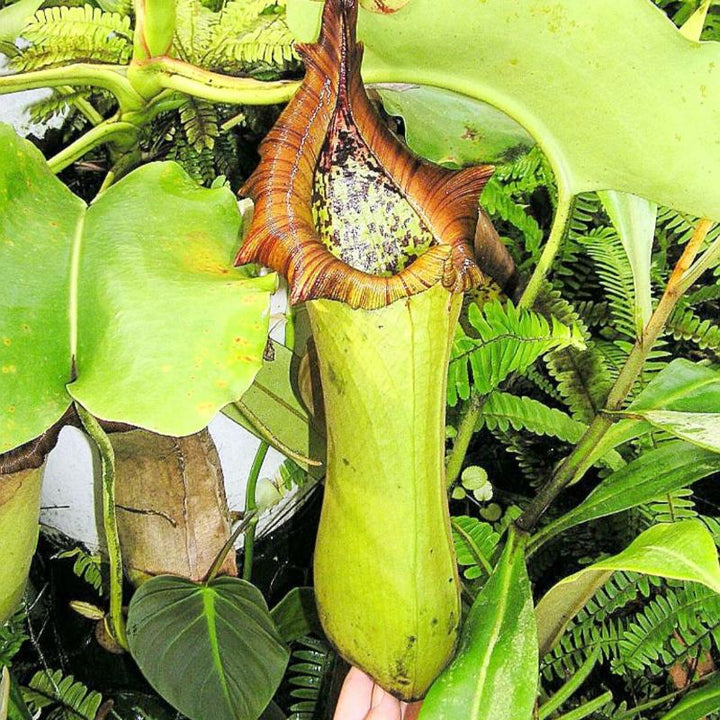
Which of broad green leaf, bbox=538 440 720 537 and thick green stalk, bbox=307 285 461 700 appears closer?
thick green stalk, bbox=307 285 461 700

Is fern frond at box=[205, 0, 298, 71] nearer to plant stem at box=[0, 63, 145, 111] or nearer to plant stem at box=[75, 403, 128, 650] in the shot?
plant stem at box=[0, 63, 145, 111]

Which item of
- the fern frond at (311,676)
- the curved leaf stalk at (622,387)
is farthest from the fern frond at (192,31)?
the fern frond at (311,676)

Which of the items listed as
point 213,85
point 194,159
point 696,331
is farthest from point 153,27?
point 696,331

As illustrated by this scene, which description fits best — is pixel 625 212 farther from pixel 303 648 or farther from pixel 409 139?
pixel 303 648

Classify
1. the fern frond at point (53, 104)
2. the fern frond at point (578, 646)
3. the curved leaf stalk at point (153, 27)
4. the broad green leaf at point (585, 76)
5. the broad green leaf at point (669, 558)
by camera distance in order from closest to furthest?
the broad green leaf at point (585, 76)
the broad green leaf at point (669, 558)
the curved leaf stalk at point (153, 27)
the fern frond at point (53, 104)
the fern frond at point (578, 646)

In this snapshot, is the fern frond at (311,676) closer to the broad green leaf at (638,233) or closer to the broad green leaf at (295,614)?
the broad green leaf at (295,614)

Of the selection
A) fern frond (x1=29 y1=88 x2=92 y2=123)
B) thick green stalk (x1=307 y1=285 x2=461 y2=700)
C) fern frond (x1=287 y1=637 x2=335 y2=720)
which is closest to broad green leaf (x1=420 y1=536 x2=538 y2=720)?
thick green stalk (x1=307 y1=285 x2=461 y2=700)

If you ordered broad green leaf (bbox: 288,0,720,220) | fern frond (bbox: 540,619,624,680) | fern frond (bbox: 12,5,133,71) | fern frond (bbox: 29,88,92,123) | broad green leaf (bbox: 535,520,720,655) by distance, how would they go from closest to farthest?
broad green leaf (bbox: 288,0,720,220) < broad green leaf (bbox: 535,520,720,655) < fern frond (bbox: 12,5,133,71) < fern frond (bbox: 29,88,92,123) < fern frond (bbox: 540,619,624,680)
